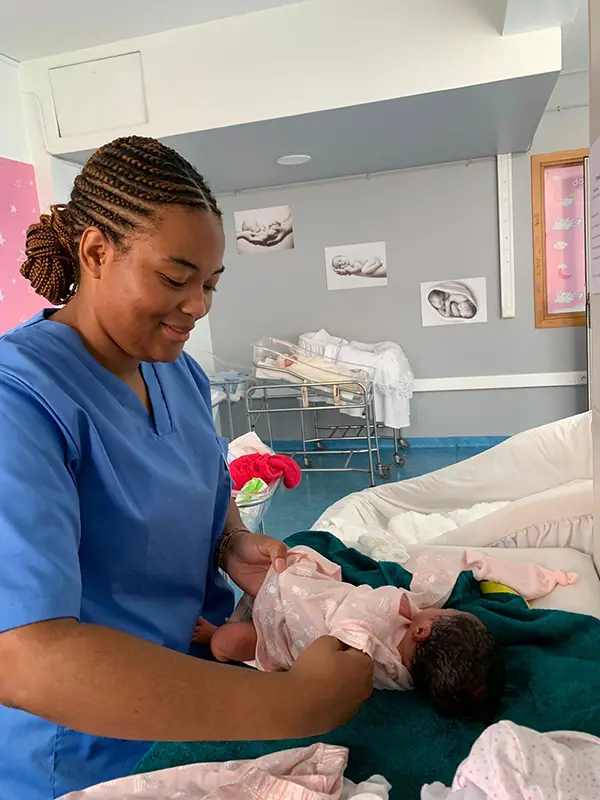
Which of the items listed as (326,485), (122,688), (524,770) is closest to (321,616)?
(524,770)

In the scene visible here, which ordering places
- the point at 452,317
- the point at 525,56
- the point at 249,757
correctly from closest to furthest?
the point at 249,757, the point at 525,56, the point at 452,317

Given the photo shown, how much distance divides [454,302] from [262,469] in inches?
115

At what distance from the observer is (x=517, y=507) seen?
1.89m

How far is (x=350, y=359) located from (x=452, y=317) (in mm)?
858

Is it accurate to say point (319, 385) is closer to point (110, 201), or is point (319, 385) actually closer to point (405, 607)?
point (405, 607)

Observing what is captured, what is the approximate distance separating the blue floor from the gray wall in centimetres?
27

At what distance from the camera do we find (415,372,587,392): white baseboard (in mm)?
4469

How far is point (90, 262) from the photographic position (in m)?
0.80

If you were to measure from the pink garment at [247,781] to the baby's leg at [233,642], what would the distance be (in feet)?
Answer: 0.74

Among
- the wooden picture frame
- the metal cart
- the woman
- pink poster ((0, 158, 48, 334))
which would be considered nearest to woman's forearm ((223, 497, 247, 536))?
the woman

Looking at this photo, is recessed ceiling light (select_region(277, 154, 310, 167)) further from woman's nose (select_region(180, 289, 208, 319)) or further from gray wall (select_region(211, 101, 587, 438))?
woman's nose (select_region(180, 289, 208, 319))

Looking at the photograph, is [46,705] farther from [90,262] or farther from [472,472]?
[472,472]

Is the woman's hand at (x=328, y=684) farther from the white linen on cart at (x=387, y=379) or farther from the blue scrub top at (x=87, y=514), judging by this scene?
the white linen on cart at (x=387, y=379)

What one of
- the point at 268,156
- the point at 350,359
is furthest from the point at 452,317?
the point at 268,156
